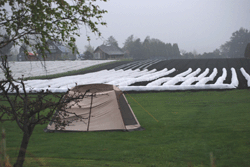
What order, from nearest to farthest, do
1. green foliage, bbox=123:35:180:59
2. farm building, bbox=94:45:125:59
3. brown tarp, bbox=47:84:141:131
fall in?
brown tarp, bbox=47:84:141:131, farm building, bbox=94:45:125:59, green foliage, bbox=123:35:180:59

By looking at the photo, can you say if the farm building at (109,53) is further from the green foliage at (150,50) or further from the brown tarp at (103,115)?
the brown tarp at (103,115)

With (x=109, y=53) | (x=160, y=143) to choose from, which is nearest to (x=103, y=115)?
(x=160, y=143)

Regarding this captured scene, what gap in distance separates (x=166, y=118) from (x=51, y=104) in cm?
895

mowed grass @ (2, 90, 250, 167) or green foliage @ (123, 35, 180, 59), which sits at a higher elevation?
green foliage @ (123, 35, 180, 59)

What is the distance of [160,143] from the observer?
354 inches

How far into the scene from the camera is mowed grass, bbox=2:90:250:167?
7246 millimetres

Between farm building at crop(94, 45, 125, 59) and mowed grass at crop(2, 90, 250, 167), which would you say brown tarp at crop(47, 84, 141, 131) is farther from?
farm building at crop(94, 45, 125, 59)

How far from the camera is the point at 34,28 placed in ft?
19.0

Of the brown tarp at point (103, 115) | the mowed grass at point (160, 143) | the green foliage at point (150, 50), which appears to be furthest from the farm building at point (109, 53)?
the brown tarp at point (103, 115)

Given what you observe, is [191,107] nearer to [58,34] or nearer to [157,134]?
[157,134]

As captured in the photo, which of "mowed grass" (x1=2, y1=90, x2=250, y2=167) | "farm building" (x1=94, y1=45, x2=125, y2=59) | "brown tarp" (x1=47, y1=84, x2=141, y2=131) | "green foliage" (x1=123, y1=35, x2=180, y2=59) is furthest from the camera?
"green foliage" (x1=123, y1=35, x2=180, y2=59)

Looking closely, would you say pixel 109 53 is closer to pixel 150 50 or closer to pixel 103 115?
pixel 150 50

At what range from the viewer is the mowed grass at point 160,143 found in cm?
725

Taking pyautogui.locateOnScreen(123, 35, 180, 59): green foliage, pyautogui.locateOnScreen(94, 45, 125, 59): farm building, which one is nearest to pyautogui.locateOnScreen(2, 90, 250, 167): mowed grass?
pyautogui.locateOnScreen(94, 45, 125, 59): farm building
